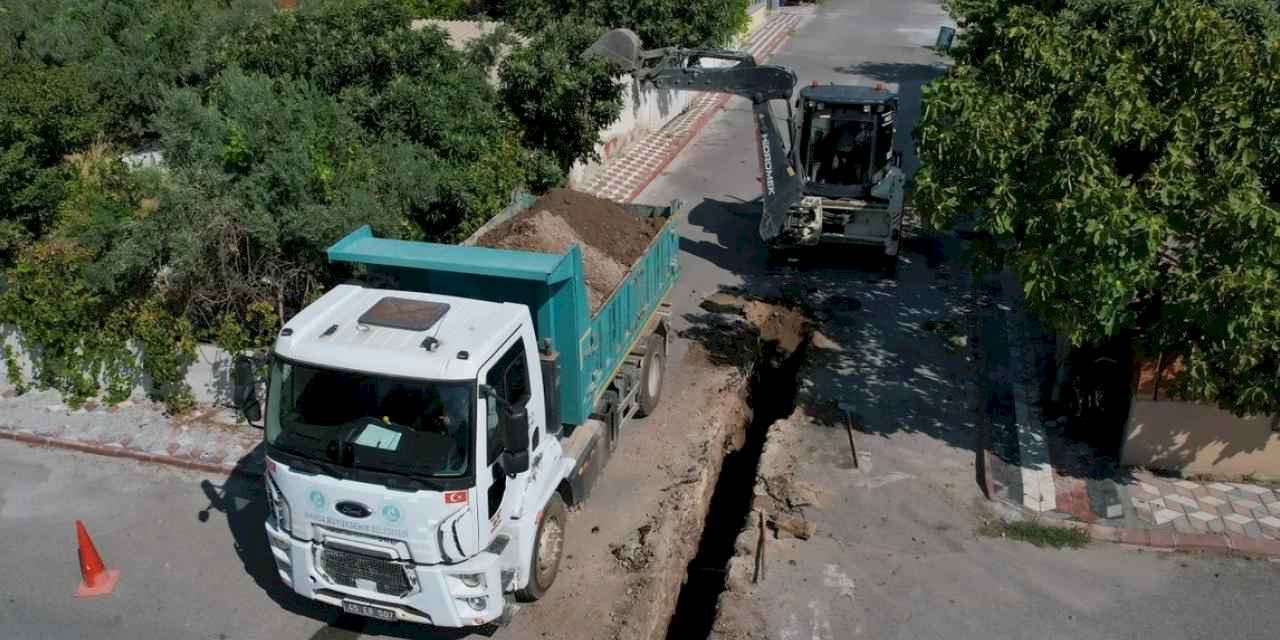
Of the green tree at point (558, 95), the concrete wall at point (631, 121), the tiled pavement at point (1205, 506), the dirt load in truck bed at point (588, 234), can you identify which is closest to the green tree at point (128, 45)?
the green tree at point (558, 95)

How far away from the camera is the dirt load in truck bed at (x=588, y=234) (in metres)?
→ 11.0

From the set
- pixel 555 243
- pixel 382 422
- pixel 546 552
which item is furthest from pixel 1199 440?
pixel 382 422

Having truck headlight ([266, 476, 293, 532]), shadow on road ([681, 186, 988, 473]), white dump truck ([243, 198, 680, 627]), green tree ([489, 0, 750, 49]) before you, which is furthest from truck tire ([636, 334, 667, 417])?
green tree ([489, 0, 750, 49])

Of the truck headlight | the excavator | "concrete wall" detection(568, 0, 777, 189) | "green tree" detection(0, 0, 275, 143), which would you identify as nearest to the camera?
the truck headlight

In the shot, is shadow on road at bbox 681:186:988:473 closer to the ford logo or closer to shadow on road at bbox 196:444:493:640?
shadow on road at bbox 196:444:493:640

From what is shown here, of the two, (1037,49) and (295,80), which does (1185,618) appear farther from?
(295,80)

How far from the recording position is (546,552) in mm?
9039

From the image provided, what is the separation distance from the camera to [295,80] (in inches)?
640

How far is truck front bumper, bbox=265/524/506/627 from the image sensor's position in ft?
25.9

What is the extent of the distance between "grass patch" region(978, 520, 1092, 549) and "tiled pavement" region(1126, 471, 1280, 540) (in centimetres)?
79

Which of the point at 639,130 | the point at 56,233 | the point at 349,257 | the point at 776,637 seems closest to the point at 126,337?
the point at 56,233

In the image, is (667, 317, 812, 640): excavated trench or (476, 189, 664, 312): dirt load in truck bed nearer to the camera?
(667, 317, 812, 640): excavated trench

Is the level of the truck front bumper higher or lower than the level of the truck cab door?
lower

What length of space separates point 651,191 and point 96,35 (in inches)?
463
